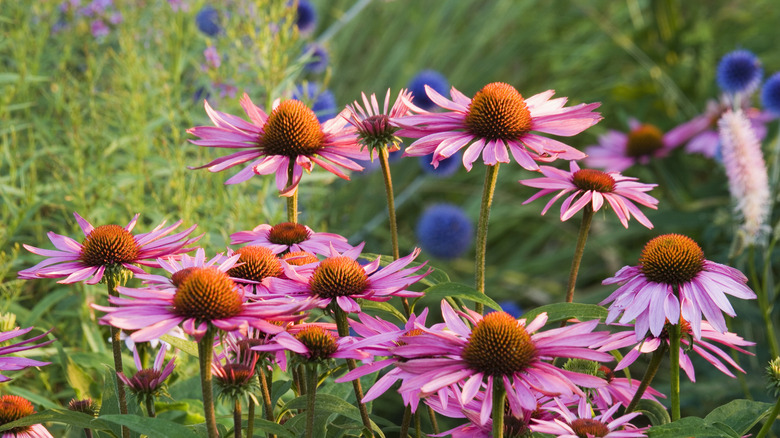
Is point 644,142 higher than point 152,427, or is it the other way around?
point 644,142

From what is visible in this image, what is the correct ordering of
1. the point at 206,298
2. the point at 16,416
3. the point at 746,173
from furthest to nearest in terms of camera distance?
the point at 746,173
the point at 16,416
the point at 206,298

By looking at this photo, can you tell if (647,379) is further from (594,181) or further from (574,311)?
(594,181)

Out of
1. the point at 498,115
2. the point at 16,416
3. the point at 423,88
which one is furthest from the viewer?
the point at 423,88

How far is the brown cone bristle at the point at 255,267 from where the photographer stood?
2.39ft

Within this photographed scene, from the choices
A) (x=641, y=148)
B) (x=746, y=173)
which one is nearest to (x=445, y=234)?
(x=641, y=148)

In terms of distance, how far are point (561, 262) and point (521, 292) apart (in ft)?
0.83

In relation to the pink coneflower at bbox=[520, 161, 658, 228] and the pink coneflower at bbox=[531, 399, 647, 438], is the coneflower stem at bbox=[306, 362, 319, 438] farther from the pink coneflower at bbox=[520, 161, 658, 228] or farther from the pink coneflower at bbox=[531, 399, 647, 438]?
the pink coneflower at bbox=[520, 161, 658, 228]

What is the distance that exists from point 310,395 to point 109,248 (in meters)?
0.24

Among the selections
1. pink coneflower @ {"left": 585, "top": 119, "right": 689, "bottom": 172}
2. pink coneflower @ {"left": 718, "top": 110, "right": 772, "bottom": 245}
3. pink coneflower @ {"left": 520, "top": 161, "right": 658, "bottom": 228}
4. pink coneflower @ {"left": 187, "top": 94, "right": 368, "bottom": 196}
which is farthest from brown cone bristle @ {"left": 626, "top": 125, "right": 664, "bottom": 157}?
pink coneflower @ {"left": 187, "top": 94, "right": 368, "bottom": 196}

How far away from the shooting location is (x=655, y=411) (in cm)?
77

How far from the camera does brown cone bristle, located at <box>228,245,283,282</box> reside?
2.39ft

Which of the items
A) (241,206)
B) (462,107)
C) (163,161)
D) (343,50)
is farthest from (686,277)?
(343,50)

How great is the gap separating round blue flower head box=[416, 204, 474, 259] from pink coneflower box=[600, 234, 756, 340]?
5.42ft

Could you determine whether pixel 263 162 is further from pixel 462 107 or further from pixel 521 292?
pixel 521 292
